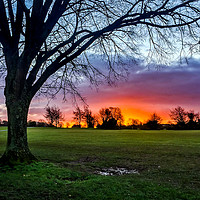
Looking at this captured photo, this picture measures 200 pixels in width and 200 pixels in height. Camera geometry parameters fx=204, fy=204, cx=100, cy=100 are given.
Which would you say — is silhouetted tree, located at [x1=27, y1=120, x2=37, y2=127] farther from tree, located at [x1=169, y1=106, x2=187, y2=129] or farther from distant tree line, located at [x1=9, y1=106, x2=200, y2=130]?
tree, located at [x1=169, y1=106, x2=187, y2=129]

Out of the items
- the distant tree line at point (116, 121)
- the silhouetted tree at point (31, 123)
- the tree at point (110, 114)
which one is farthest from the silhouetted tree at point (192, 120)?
the silhouetted tree at point (31, 123)

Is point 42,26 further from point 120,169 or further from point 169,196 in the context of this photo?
point 169,196

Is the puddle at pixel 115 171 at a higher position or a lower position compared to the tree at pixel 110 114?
lower

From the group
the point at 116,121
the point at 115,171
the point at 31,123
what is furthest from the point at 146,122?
the point at 115,171

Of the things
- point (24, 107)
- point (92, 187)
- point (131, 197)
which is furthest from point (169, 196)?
point (24, 107)

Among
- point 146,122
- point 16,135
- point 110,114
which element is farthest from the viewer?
point 110,114

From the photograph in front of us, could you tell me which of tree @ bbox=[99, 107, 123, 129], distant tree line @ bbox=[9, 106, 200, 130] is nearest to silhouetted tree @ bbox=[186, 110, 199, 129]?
distant tree line @ bbox=[9, 106, 200, 130]

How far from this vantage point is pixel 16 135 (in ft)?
23.2

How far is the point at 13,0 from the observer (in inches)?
325

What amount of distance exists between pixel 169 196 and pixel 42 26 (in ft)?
23.1

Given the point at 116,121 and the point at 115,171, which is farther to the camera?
the point at 116,121

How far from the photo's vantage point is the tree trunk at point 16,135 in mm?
6949

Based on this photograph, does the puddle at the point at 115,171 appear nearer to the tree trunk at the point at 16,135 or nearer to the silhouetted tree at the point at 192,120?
the tree trunk at the point at 16,135

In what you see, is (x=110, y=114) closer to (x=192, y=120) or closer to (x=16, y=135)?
(x=192, y=120)
